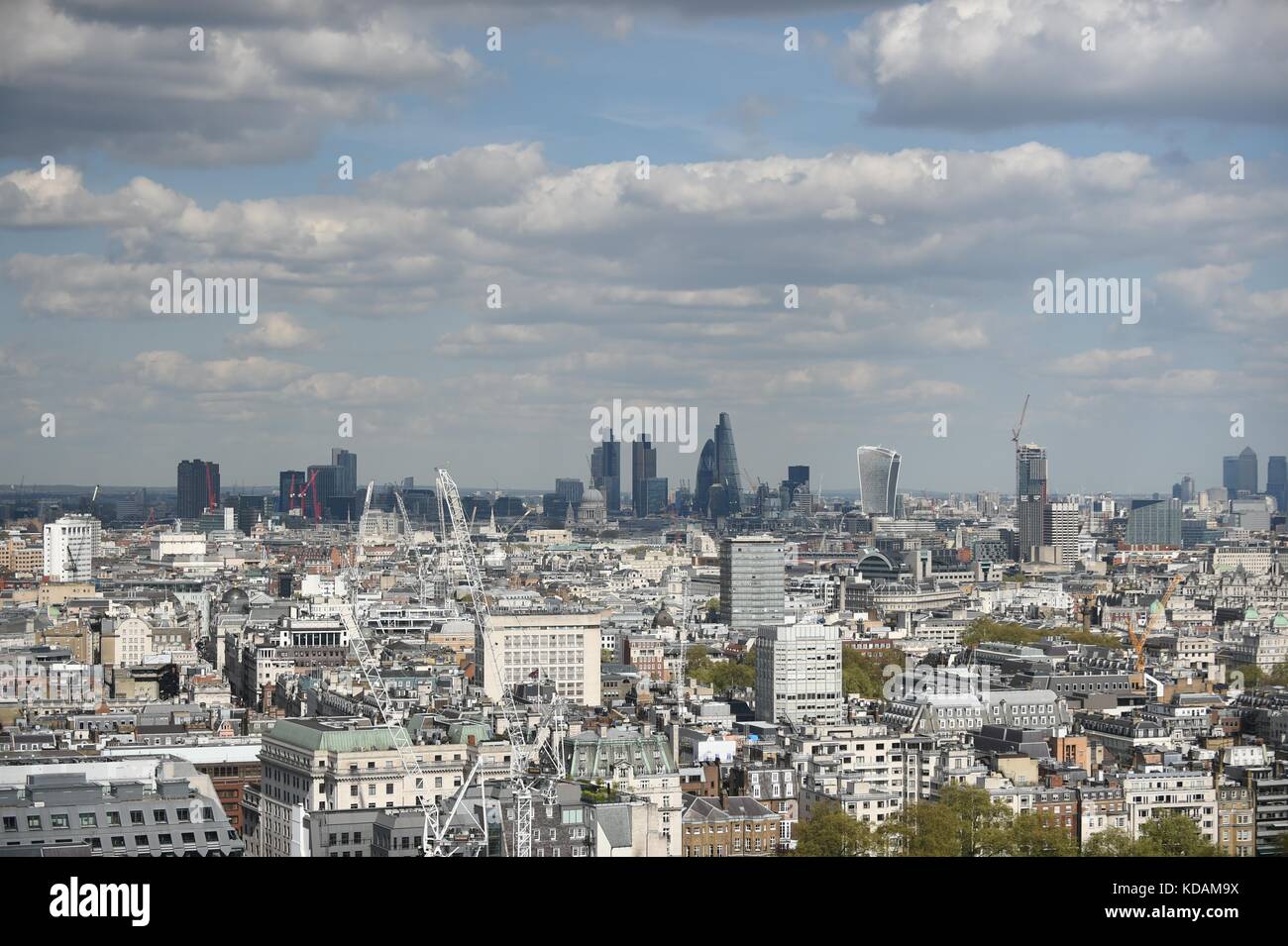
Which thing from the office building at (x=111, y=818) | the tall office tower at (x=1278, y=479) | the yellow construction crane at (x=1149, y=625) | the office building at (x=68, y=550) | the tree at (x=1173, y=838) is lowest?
the tree at (x=1173, y=838)

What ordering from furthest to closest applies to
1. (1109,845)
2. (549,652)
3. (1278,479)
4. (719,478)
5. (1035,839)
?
1. (719,478)
2. (1278,479)
3. (549,652)
4. (1109,845)
5. (1035,839)

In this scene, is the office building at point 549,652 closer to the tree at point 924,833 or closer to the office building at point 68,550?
the tree at point 924,833

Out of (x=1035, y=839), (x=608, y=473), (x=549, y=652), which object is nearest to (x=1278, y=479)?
(x=608, y=473)

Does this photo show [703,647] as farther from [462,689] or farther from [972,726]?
[972,726]

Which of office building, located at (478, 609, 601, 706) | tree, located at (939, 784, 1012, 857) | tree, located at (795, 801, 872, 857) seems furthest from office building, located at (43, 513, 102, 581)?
tree, located at (795, 801, 872, 857)

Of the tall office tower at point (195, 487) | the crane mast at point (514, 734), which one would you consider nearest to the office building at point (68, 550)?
the tall office tower at point (195, 487)

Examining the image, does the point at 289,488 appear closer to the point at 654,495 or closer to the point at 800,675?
the point at 654,495

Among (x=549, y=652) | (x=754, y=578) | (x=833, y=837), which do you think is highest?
(x=754, y=578)
